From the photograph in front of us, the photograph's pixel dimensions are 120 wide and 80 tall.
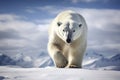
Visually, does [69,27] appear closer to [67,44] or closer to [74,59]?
[67,44]

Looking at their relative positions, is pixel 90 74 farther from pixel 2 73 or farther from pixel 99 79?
pixel 2 73

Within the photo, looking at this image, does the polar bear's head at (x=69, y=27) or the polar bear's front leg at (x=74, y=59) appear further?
the polar bear's front leg at (x=74, y=59)

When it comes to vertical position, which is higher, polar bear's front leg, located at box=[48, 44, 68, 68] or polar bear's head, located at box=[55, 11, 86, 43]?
polar bear's head, located at box=[55, 11, 86, 43]

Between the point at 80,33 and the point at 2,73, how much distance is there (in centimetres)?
443

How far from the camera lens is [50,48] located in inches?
422

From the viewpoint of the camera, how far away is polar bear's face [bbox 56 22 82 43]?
974cm

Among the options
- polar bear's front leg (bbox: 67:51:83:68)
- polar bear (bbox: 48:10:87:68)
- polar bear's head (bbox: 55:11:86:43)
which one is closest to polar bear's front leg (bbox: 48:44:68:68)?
polar bear (bbox: 48:10:87:68)

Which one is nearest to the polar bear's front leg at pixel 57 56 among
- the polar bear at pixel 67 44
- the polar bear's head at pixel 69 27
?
the polar bear at pixel 67 44

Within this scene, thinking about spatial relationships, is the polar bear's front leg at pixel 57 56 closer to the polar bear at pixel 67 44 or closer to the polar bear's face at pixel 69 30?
the polar bear at pixel 67 44

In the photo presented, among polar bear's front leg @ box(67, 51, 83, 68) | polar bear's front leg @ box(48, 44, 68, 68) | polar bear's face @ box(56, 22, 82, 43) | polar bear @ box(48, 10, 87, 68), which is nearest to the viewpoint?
polar bear's face @ box(56, 22, 82, 43)

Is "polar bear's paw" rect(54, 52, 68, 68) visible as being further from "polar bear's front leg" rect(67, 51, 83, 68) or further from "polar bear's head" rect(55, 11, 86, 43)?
"polar bear's head" rect(55, 11, 86, 43)

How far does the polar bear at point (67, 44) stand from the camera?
10.3 meters

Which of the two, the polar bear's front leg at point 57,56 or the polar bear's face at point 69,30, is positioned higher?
the polar bear's face at point 69,30

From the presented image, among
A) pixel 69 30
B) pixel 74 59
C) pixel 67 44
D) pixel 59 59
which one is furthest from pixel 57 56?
pixel 69 30
